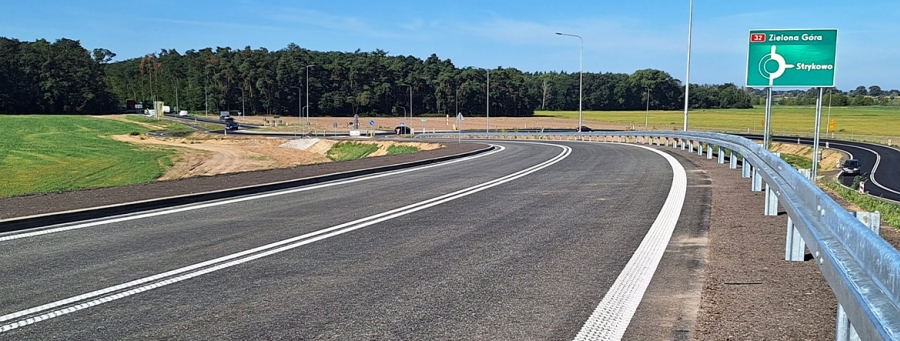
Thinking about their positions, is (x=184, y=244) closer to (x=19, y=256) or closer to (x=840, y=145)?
(x=19, y=256)

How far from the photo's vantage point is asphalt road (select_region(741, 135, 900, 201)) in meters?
40.6

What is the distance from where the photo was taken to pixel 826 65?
14641 mm

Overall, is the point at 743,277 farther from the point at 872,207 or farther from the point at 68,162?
the point at 68,162

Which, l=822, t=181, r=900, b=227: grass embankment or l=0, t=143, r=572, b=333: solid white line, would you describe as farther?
l=822, t=181, r=900, b=227: grass embankment

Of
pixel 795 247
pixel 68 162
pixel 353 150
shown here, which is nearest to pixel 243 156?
pixel 353 150

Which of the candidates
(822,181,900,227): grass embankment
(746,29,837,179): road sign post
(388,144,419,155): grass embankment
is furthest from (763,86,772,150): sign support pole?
(388,144,419,155): grass embankment

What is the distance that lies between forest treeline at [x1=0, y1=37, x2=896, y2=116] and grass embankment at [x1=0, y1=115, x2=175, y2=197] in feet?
206

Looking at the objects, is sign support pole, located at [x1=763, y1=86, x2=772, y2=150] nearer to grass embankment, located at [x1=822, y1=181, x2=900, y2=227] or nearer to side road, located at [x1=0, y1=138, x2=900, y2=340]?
grass embankment, located at [x1=822, y1=181, x2=900, y2=227]

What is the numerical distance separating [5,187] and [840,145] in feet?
222

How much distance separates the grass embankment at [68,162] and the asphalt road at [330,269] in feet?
42.3

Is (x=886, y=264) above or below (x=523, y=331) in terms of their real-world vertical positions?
above

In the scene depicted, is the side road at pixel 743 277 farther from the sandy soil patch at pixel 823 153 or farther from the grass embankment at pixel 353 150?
the sandy soil patch at pixel 823 153

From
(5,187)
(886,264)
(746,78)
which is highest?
(746,78)

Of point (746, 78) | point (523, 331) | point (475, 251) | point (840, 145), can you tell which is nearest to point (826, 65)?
point (746, 78)
